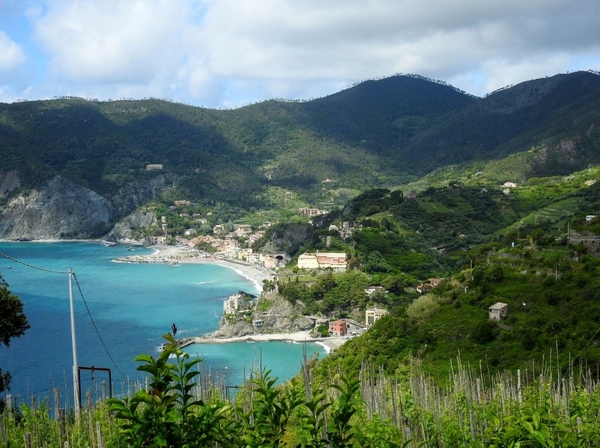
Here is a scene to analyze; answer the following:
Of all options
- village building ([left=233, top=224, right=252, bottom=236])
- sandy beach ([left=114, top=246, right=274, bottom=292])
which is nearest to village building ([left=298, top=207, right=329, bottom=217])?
village building ([left=233, top=224, right=252, bottom=236])

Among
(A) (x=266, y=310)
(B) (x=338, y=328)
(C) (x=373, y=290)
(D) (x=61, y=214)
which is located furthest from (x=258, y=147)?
(B) (x=338, y=328)

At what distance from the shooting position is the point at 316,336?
44125 mm

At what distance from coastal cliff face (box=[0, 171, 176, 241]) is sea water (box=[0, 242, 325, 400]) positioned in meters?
25.2

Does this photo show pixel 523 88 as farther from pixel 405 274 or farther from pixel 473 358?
pixel 473 358

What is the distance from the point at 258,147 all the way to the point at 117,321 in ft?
425

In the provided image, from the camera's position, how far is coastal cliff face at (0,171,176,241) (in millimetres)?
115250

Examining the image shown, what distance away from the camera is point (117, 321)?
5028cm

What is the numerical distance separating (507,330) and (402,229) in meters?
37.1

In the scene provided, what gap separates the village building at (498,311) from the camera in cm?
2355

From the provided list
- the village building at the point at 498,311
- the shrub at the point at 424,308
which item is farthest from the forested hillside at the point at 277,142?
the village building at the point at 498,311

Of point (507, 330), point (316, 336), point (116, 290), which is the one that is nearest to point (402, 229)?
point (316, 336)

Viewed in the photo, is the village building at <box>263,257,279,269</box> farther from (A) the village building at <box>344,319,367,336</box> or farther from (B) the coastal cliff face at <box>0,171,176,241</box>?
(B) the coastal cliff face at <box>0,171,176,241</box>

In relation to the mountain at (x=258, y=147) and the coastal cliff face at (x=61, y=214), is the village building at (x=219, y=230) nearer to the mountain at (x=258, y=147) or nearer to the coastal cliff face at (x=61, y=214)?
the coastal cliff face at (x=61, y=214)

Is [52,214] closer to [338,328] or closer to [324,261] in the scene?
[324,261]
